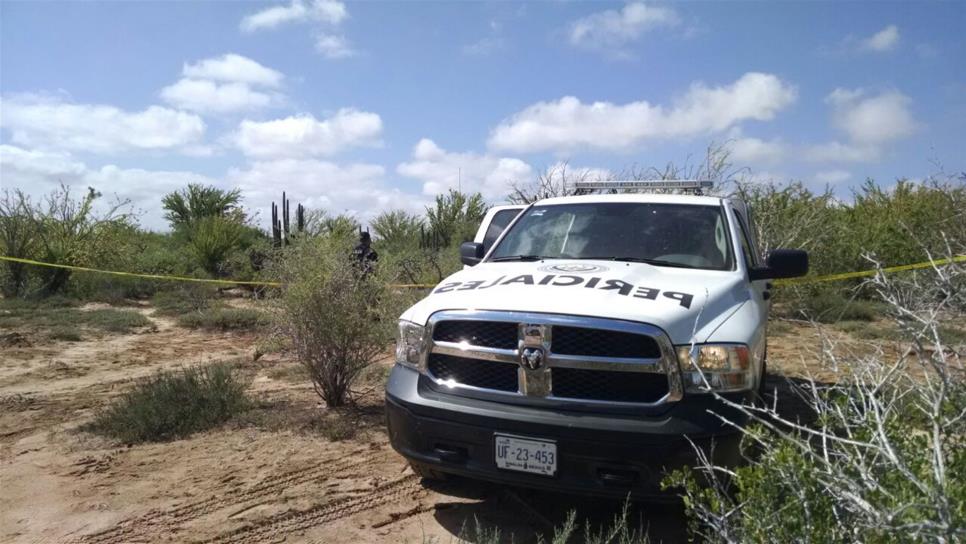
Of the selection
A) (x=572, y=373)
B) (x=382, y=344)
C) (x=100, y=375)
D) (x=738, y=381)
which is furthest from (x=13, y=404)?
(x=738, y=381)

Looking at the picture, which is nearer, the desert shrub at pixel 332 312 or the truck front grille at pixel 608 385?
the truck front grille at pixel 608 385

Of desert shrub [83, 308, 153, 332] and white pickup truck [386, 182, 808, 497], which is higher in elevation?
white pickup truck [386, 182, 808, 497]

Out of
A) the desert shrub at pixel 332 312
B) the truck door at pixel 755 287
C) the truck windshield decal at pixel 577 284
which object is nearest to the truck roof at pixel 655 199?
the truck door at pixel 755 287

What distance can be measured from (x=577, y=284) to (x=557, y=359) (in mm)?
549

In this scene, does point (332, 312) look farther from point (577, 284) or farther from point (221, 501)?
point (577, 284)

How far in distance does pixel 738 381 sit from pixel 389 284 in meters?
3.71

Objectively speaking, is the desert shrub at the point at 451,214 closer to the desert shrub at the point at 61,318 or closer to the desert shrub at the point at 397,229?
the desert shrub at the point at 397,229

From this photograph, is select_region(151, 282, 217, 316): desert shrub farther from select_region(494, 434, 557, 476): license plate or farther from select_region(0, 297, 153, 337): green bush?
select_region(494, 434, 557, 476): license plate

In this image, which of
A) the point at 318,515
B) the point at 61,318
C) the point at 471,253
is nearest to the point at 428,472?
the point at 318,515

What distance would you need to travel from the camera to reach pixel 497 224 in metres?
8.56

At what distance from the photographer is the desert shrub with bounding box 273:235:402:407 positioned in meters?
5.94

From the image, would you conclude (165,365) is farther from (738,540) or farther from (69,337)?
(738,540)

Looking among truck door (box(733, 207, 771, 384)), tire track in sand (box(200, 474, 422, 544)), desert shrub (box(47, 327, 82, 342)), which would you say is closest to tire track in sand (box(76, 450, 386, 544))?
tire track in sand (box(200, 474, 422, 544))

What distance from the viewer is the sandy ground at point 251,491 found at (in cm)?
388
